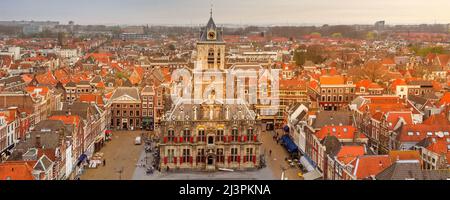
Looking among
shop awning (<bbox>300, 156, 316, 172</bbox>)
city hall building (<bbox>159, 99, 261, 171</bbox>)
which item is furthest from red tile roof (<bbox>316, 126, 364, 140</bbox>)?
city hall building (<bbox>159, 99, 261, 171</bbox>)

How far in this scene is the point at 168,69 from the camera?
20250mm

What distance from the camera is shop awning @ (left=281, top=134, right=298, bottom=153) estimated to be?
35.9 ft

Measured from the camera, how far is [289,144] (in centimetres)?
1141

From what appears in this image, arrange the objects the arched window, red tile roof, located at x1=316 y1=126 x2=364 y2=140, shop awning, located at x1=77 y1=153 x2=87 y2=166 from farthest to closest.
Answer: the arched window
shop awning, located at x1=77 y1=153 x2=87 y2=166
red tile roof, located at x1=316 y1=126 x2=364 y2=140

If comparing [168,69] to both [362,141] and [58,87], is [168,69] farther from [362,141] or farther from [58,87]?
[362,141]

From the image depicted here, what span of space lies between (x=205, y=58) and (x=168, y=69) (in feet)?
27.9

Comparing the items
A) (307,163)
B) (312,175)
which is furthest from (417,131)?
(312,175)

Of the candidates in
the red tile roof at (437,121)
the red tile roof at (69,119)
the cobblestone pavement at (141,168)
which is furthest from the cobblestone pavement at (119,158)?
the red tile roof at (437,121)

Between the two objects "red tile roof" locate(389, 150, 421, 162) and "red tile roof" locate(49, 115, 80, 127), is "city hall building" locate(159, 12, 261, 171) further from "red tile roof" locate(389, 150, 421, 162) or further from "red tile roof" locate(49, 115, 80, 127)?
"red tile roof" locate(389, 150, 421, 162)

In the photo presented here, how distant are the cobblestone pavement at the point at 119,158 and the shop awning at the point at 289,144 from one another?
2.99 m

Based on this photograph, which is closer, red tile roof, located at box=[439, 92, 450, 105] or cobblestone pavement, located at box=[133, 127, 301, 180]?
cobblestone pavement, located at box=[133, 127, 301, 180]

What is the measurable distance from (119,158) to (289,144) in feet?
11.3

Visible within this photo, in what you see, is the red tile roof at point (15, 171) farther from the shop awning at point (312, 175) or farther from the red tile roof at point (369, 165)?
the shop awning at point (312, 175)

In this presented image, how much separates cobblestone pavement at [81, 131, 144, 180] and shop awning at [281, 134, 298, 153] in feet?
9.80
